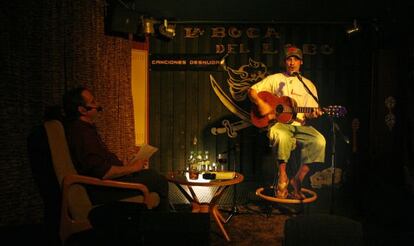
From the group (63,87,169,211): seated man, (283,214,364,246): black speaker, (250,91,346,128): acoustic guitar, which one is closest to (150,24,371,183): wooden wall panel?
(250,91,346,128): acoustic guitar

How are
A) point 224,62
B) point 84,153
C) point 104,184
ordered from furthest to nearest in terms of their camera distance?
point 224,62, point 84,153, point 104,184

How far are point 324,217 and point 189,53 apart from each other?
11.7ft

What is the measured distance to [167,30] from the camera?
463 cm

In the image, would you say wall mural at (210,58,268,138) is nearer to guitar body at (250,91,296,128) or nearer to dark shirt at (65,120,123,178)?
guitar body at (250,91,296,128)

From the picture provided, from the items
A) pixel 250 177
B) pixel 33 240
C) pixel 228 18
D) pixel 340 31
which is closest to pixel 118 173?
pixel 33 240

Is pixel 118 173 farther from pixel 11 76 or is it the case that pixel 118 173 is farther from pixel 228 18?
pixel 228 18

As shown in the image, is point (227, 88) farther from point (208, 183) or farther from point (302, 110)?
point (208, 183)

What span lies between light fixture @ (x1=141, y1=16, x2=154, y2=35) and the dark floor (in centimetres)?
A: 242

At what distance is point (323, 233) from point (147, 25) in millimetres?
3532

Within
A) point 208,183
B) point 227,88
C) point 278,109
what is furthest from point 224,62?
point 208,183

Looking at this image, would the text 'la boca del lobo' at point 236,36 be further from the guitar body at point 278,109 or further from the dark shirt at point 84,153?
the dark shirt at point 84,153

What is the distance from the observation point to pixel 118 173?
267 cm

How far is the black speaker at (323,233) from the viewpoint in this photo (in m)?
1.85

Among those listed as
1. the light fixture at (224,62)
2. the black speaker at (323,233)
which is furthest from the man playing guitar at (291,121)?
the black speaker at (323,233)
